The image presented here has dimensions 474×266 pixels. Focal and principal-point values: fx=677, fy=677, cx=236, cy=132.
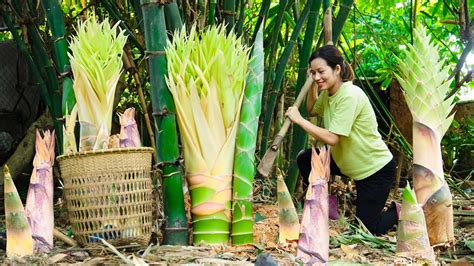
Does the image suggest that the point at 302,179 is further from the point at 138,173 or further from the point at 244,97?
the point at 138,173

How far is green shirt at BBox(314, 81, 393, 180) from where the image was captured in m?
2.48

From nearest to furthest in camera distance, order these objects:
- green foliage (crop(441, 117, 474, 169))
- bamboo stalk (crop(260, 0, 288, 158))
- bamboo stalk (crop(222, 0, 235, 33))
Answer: bamboo stalk (crop(222, 0, 235, 33))
bamboo stalk (crop(260, 0, 288, 158))
green foliage (crop(441, 117, 474, 169))

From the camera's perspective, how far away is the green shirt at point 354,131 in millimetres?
2482

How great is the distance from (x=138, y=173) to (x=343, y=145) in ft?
3.08

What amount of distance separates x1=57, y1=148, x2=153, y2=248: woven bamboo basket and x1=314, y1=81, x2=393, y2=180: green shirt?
0.82 meters

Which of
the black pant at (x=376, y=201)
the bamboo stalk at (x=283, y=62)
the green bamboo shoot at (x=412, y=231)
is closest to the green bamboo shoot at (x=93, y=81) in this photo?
the green bamboo shoot at (x=412, y=231)

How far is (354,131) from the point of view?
2619mm

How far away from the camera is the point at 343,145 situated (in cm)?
264

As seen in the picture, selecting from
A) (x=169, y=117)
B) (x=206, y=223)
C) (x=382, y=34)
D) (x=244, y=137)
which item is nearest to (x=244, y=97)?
(x=244, y=137)

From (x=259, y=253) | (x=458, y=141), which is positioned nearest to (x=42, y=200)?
(x=259, y=253)

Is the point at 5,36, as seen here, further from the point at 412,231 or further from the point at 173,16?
the point at 412,231

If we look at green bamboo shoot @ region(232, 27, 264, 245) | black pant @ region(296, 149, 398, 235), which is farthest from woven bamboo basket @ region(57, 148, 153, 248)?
black pant @ region(296, 149, 398, 235)

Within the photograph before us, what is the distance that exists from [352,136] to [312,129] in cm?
27

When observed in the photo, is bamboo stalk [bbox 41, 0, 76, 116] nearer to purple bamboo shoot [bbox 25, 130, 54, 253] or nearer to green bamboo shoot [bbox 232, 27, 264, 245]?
purple bamboo shoot [bbox 25, 130, 54, 253]
